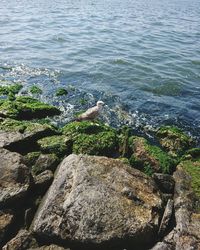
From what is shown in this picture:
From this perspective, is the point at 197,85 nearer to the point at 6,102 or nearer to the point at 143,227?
the point at 6,102

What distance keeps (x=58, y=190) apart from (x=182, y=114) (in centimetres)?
856

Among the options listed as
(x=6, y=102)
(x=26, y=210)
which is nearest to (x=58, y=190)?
(x=26, y=210)

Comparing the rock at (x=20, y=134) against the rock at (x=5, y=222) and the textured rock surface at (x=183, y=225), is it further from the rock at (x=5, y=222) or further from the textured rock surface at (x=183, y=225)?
the textured rock surface at (x=183, y=225)

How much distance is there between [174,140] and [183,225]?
5124mm

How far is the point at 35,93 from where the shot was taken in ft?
55.1

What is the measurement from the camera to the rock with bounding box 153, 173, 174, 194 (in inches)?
375

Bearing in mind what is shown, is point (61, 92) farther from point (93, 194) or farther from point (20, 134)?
point (93, 194)

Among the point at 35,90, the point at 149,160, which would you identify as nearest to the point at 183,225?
the point at 149,160

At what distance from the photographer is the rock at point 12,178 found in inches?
333

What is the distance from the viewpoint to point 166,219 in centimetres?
811

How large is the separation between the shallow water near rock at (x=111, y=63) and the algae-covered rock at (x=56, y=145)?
273cm

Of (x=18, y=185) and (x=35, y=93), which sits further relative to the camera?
(x=35, y=93)

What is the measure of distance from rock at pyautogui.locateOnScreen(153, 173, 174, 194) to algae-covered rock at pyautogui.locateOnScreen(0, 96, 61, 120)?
249 inches

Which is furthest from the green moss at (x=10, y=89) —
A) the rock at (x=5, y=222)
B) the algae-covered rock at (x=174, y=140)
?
the rock at (x=5, y=222)
